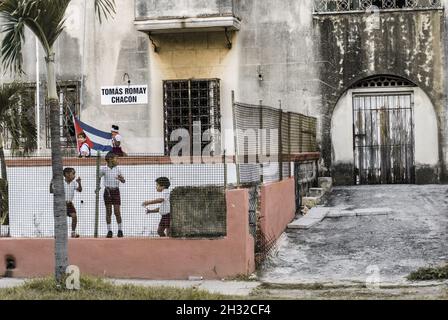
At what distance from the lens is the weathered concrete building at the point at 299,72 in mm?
17156

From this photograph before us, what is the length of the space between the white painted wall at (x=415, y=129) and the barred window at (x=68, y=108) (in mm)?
6451

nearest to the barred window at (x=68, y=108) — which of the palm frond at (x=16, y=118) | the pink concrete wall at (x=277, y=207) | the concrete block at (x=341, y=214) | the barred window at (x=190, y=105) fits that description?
the palm frond at (x=16, y=118)

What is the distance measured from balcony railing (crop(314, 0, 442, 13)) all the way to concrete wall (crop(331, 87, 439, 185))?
195 centimetres

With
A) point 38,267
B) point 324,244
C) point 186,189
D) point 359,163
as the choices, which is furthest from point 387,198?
point 38,267

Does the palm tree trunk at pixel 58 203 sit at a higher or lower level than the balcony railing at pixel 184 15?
lower

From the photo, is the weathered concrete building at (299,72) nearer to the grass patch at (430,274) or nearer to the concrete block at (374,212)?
the concrete block at (374,212)

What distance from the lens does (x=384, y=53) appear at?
1723 centimetres

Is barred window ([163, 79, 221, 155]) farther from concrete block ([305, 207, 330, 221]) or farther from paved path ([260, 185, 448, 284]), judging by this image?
paved path ([260, 185, 448, 284])

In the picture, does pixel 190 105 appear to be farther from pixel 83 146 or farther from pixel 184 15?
pixel 83 146

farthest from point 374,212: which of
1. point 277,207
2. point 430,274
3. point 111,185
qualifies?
point 111,185

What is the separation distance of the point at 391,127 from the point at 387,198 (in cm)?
294

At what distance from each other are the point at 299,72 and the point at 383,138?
101 inches

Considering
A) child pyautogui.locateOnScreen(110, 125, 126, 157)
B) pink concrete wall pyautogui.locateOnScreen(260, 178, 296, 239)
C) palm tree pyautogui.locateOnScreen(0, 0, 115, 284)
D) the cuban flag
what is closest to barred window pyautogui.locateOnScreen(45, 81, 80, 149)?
child pyautogui.locateOnScreen(110, 125, 126, 157)

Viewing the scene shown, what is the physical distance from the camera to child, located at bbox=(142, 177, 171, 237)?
1059cm
